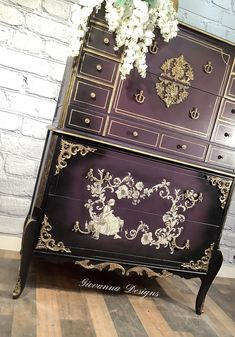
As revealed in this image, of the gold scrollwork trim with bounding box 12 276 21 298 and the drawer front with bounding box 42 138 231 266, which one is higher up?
the drawer front with bounding box 42 138 231 266

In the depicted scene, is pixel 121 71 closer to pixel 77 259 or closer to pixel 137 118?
pixel 137 118

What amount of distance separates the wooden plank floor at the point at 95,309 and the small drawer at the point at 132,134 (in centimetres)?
87

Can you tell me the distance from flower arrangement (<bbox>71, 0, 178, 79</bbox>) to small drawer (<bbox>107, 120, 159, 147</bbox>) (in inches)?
9.2

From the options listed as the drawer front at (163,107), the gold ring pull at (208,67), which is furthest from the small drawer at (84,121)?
the gold ring pull at (208,67)

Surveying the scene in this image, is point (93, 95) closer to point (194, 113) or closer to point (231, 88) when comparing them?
point (194, 113)

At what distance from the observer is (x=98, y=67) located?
158 centimetres

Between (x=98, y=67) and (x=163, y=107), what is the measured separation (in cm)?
38

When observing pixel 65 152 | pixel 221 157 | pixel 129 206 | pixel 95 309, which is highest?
pixel 221 157

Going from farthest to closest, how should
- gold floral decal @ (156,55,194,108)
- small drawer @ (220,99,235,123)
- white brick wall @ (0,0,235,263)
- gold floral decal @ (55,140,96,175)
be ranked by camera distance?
white brick wall @ (0,0,235,263)
small drawer @ (220,99,235,123)
gold floral decal @ (156,55,194,108)
gold floral decal @ (55,140,96,175)

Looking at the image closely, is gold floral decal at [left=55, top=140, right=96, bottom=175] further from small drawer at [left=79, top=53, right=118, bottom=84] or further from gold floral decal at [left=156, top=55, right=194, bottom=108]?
gold floral decal at [left=156, top=55, right=194, bottom=108]

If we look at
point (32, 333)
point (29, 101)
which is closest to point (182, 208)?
point (32, 333)

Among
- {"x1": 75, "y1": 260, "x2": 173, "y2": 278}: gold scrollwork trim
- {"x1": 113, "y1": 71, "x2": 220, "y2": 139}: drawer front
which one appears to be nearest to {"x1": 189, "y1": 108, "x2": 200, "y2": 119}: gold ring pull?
{"x1": 113, "y1": 71, "x2": 220, "y2": 139}: drawer front

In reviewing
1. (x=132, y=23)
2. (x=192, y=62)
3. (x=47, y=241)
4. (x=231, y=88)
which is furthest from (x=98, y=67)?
(x=47, y=241)

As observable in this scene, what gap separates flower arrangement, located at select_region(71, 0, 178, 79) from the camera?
148cm
